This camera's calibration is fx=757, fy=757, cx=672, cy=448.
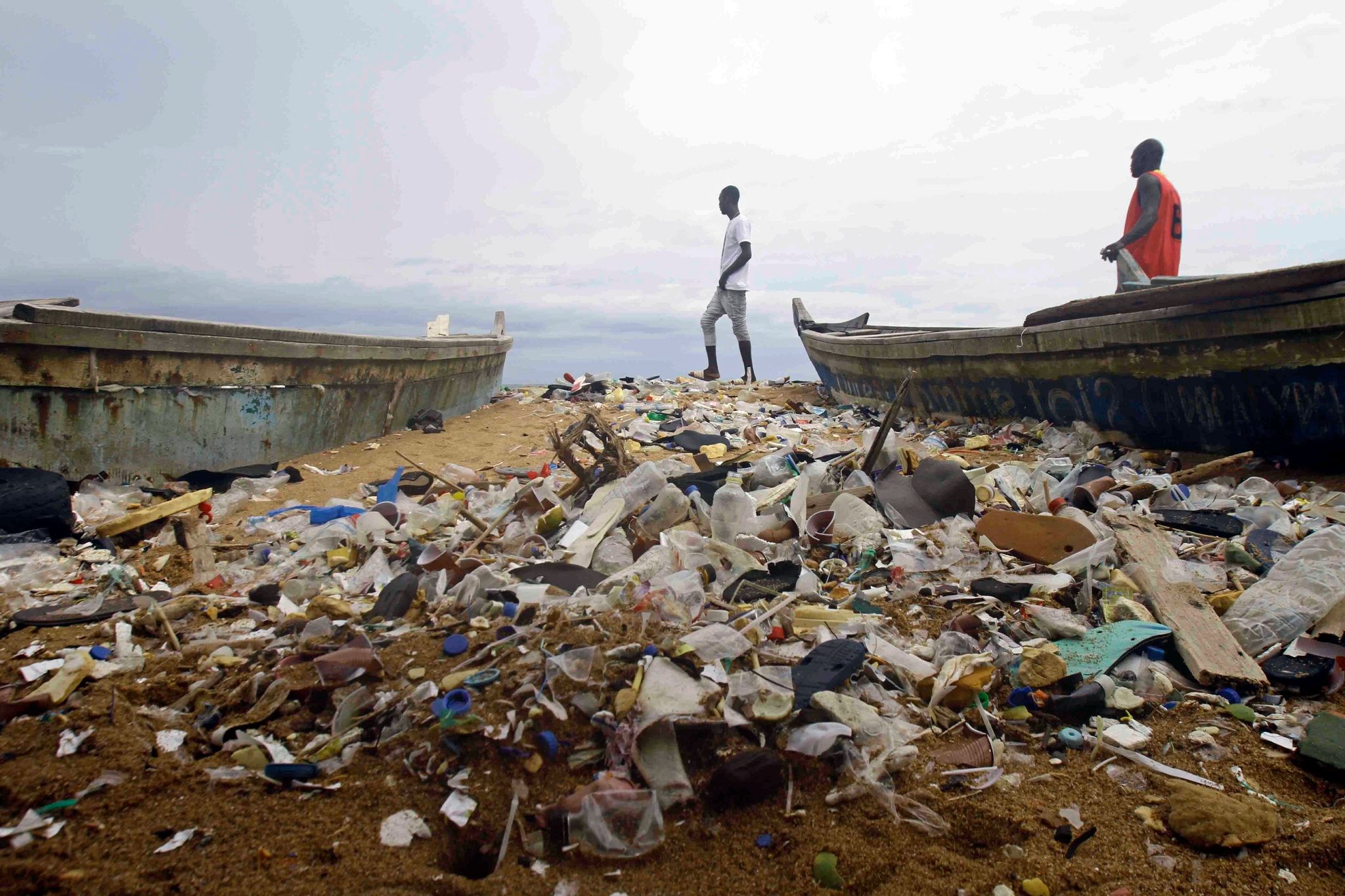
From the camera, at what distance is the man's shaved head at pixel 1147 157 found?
6.01m

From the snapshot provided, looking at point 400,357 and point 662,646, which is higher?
point 400,357

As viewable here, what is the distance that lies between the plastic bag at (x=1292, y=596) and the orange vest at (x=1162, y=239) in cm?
413

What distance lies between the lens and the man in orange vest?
5.91m

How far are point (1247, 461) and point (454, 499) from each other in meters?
4.54

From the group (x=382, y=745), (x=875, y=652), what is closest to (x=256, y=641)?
(x=382, y=745)

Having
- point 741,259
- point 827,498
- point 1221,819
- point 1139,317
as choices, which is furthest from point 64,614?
point 741,259

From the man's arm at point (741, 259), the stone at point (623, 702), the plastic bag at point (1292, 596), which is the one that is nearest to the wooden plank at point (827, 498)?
the plastic bag at point (1292, 596)

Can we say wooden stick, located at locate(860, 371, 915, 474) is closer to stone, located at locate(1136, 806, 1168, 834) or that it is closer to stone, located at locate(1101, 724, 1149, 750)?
stone, located at locate(1101, 724, 1149, 750)

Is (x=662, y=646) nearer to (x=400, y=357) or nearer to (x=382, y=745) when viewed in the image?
(x=382, y=745)

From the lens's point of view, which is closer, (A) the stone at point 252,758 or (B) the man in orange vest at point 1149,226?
(A) the stone at point 252,758

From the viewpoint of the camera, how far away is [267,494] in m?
4.82

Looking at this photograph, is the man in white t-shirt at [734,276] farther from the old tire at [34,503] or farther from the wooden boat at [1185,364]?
the old tire at [34,503]

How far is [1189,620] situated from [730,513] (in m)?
1.79

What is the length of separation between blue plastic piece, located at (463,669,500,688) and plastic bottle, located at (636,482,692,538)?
4.74 feet
